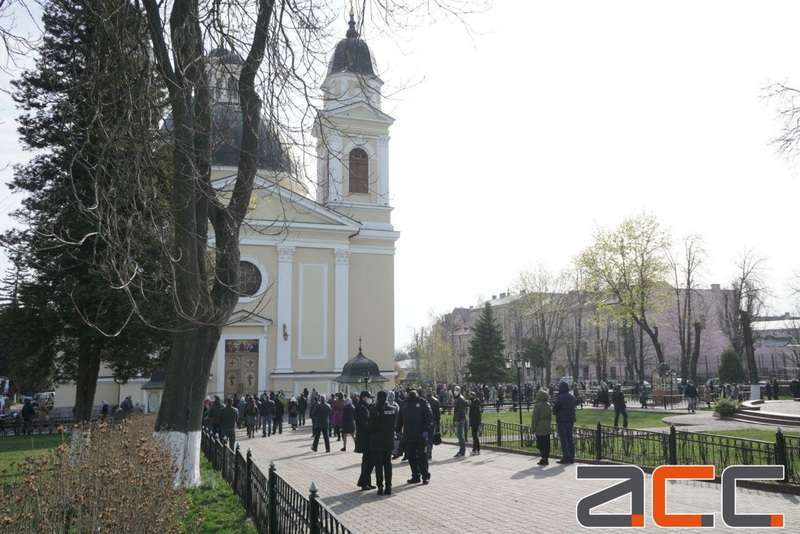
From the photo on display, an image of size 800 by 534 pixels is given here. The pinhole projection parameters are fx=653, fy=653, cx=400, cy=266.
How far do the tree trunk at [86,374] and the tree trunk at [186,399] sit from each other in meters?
Result: 9.81

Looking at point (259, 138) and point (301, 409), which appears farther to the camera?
point (301, 409)

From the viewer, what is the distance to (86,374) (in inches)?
747

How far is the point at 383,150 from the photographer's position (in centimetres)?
3991

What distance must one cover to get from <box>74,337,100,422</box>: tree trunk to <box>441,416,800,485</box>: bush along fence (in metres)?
11.9

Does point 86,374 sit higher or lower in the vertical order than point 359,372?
Answer: higher

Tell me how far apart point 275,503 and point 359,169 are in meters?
33.9

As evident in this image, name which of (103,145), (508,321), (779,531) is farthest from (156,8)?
(508,321)

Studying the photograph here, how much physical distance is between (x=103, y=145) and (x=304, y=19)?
10.5ft

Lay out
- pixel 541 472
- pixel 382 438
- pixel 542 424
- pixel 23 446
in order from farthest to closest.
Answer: pixel 23 446, pixel 542 424, pixel 541 472, pixel 382 438

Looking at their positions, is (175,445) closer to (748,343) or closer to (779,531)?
(779,531)

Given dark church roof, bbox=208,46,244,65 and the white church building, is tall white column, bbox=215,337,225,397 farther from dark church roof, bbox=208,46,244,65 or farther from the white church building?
dark church roof, bbox=208,46,244,65

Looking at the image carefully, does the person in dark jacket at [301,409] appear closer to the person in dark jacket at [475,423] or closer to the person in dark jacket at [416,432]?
the person in dark jacket at [475,423]

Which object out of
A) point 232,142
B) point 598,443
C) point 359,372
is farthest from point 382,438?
point 359,372

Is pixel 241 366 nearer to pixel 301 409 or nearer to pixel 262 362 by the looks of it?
pixel 262 362
